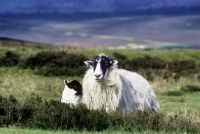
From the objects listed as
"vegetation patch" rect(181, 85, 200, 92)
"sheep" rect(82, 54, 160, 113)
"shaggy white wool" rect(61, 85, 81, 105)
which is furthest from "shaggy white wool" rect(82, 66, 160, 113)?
"vegetation patch" rect(181, 85, 200, 92)

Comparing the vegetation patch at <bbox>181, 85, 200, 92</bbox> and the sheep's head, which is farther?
the vegetation patch at <bbox>181, 85, 200, 92</bbox>

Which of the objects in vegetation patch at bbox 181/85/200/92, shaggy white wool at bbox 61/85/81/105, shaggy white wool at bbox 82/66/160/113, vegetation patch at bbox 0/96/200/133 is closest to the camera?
vegetation patch at bbox 0/96/200/133

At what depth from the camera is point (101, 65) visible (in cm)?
1411

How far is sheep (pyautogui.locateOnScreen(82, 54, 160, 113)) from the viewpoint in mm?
13797

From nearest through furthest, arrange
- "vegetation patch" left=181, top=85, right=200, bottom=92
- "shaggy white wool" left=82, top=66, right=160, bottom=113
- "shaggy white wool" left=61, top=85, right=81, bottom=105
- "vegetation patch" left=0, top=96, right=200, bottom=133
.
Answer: "vegetation patch" left=0, top=96, right=200, bottom=133 → "shaggy white wool" left=82, top=66, right=160, bottom=113 → "shaggy white wool" left=61, top=85, right=81, bottom=105 → "vegetation patch" left=181, top=85, right=200, bottom=92

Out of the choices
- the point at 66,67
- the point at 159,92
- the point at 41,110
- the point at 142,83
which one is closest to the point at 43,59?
the point at 66,67

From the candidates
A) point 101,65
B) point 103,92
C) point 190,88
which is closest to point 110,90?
point 103,92

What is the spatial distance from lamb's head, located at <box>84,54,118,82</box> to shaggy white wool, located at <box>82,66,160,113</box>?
0.13 metres

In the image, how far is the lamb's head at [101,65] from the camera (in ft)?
45.4

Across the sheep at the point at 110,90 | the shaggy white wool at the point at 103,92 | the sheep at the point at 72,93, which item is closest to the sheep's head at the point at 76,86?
the sheep at the point at 72,93

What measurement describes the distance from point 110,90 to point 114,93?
0.18 metres

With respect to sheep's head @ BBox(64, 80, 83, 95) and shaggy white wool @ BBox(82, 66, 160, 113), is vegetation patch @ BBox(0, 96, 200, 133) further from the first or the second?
sheep's head @ BBox(64, 80, 83, 95)

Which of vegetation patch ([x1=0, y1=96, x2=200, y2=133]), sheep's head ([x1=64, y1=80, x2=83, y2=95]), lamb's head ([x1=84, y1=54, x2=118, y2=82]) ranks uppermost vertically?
lamb's head ([x1=84, y1=54, x2=118, y2=82])

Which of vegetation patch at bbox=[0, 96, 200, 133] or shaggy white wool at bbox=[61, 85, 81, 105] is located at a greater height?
shaggy white wool at bbox=[61, 85, 81, 105]
